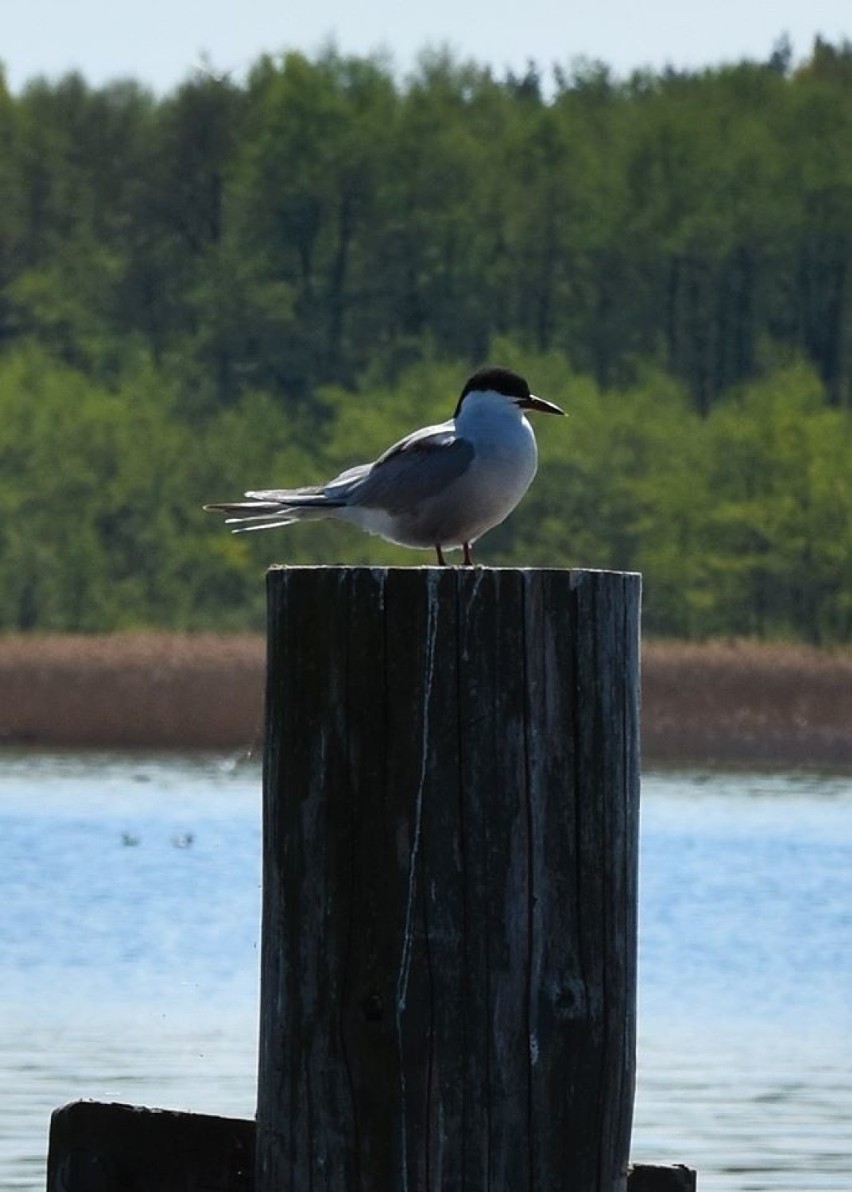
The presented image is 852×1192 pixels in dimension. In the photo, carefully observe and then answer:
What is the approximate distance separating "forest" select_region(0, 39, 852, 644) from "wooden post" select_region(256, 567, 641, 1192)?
1932 inches

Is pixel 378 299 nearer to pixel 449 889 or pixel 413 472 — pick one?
pixel 413 472

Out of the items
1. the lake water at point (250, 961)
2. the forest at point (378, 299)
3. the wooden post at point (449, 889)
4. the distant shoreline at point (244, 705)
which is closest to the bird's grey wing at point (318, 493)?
the wooden post at point (449, 889)

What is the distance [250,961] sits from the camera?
55.2 feet

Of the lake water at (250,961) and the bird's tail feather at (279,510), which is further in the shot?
the lake water at (250,961)

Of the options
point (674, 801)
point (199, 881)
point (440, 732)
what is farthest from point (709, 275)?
point (440, 732)

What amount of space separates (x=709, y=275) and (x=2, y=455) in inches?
752

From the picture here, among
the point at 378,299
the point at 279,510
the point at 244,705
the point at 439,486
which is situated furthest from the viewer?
the point at 378,299

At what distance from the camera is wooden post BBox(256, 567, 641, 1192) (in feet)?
10.9

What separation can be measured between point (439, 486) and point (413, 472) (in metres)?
0.08

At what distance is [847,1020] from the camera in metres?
15.0

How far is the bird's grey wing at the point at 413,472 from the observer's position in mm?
5211

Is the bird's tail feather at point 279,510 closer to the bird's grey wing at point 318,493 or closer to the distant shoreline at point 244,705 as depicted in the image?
the bird's grey wing at point 318,493

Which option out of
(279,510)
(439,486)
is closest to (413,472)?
(439,486)

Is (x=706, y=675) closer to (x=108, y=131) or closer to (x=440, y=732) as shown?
(x=440, y=732)
